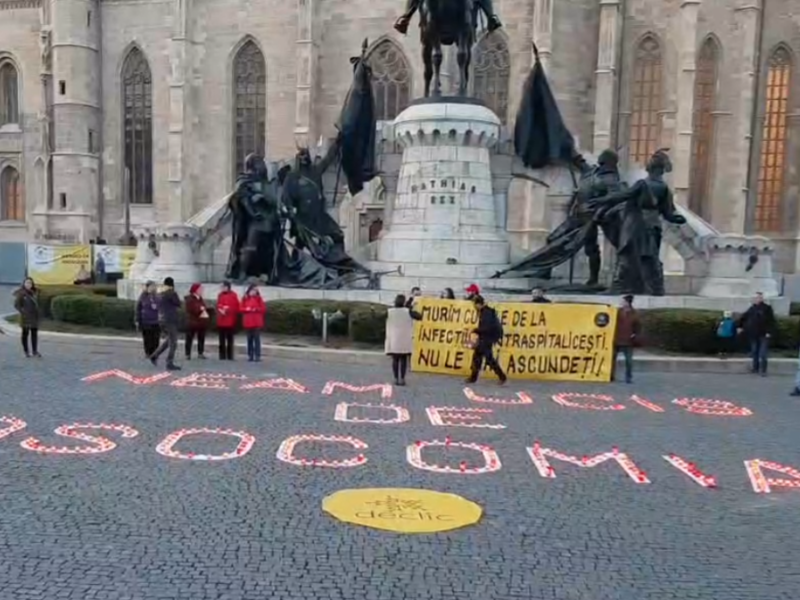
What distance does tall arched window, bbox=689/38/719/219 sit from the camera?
3953 cm

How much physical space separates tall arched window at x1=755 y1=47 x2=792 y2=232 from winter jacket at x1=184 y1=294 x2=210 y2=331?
116ft

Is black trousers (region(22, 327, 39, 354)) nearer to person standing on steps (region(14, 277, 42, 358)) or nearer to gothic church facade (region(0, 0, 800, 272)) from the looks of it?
person standing on steps (region(14, 277, 42, 358))

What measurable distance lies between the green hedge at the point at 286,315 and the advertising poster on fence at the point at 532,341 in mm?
1638

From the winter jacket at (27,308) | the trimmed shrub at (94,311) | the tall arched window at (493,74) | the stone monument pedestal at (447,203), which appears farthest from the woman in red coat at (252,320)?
the tall arched window at (493,74)

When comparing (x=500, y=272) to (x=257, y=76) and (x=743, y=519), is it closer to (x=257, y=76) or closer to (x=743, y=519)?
(x=743, y=519)

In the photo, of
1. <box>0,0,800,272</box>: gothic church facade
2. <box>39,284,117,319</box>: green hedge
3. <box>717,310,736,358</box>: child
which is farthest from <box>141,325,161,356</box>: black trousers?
<box>0,0,800,272</box>: gothic church facade

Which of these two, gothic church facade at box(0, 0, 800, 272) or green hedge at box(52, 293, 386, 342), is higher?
gothic church facade at box(0, 0, 800, 272)

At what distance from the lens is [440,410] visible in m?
10.0

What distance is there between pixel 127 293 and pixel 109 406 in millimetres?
10404

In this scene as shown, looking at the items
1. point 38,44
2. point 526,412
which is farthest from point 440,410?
point 38,44

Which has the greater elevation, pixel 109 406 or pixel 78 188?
pixel 78 188

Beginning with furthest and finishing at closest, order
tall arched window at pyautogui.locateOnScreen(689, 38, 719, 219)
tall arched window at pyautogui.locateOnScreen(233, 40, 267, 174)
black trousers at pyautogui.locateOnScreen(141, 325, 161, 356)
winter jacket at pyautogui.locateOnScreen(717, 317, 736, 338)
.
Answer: tall arched window at pyautogui.locateOnScreen(233, 40, 267, 174)
tall arched window at pyautogui.locateOnScreen(689, 38, 719, 219)
winter jacket at pyautogui.locateOnScreen(717, 317, 736, 338)
black trousers at pyautogui.locateOnScreen(141, 325, 161, 356)

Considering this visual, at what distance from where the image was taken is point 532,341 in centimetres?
1305

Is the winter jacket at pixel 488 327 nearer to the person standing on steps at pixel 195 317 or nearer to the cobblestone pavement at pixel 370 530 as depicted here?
the cobblestone pavement at pixel 370 530
